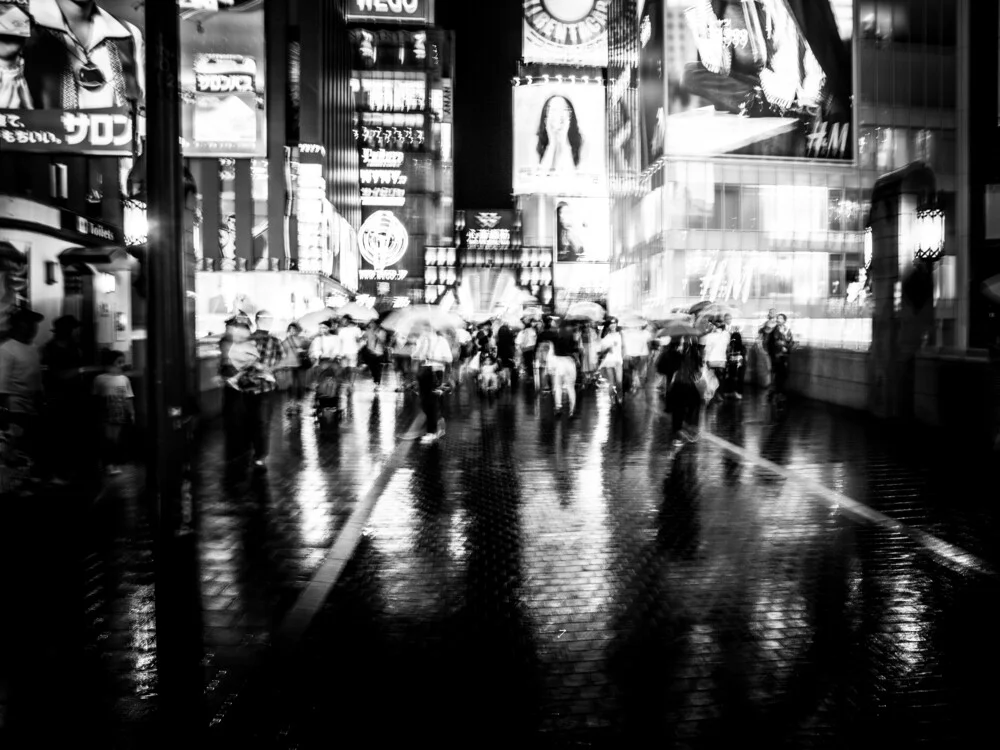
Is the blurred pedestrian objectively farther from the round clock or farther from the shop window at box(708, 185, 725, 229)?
the round clock

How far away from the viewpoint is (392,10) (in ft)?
338

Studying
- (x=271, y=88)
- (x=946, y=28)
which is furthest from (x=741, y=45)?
(x=271, y=88)

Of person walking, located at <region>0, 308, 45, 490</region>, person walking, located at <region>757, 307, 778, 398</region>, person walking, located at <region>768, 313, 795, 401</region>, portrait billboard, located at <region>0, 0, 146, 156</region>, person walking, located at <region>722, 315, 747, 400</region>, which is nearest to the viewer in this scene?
person walking, located at <region>0, 308, 45, 490</region>

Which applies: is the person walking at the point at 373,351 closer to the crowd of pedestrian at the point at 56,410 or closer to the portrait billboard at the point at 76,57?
the portrait billboard at the point at 76,57

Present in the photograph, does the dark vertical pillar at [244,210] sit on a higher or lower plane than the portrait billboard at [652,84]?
lower

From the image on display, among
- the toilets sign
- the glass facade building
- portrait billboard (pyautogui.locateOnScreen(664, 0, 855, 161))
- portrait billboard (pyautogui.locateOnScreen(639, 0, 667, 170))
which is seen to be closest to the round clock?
the toilets sign

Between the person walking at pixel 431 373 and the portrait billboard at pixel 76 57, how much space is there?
16.9 feet

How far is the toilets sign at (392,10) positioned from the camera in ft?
333

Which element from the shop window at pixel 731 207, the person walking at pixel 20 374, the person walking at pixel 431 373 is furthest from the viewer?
the shop window at pixel 731 207

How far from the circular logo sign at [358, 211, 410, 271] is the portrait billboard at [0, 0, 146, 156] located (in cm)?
8576

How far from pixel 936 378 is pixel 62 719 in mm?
13846

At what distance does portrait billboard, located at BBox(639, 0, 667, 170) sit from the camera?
47594 millimetres

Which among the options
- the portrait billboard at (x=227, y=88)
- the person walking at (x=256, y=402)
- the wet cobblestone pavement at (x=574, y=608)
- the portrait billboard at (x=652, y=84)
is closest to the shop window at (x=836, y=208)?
the portrait billboard at (x=652, y=84)

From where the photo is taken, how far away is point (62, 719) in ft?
13.2
